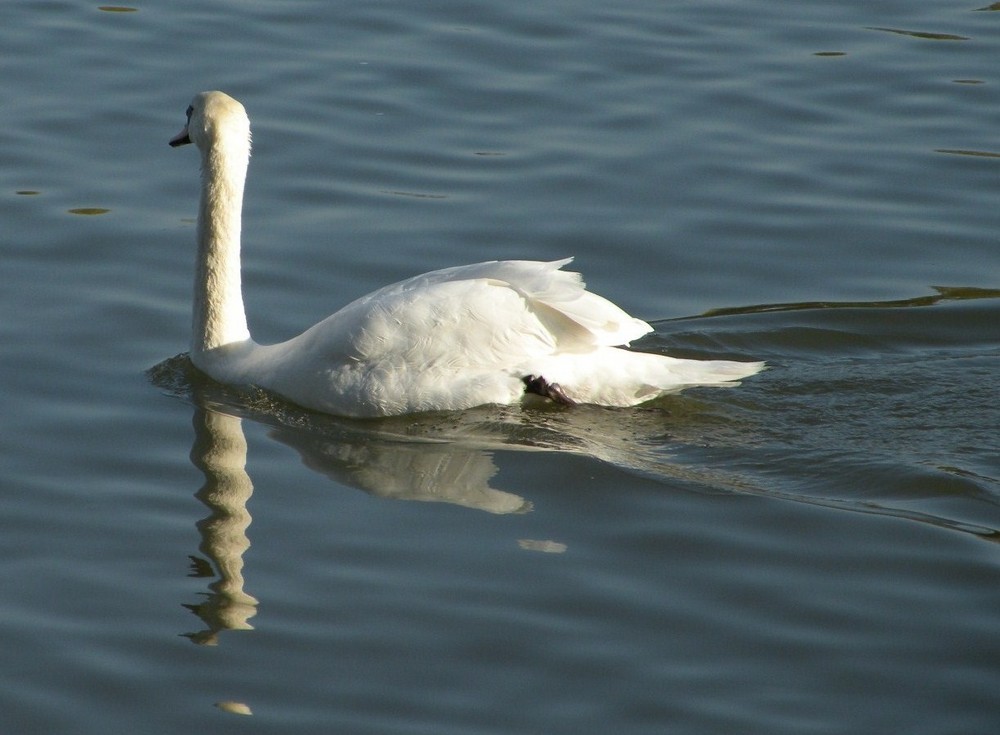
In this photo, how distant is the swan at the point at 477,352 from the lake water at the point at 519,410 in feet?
0.44

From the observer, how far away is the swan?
791cm

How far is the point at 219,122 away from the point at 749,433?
313 centimetres

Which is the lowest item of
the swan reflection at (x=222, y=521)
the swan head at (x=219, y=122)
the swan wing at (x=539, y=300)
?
the swan reflection at (x=222, y=521)

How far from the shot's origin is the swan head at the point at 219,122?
8.63 meters

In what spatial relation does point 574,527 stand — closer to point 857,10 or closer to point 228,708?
point 228,708

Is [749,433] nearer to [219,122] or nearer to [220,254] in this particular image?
[220,254]

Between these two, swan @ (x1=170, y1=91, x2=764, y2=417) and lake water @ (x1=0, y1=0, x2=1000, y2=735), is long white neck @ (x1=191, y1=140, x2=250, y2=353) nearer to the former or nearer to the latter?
lake water @ (x1=0, y1=0, x2=1000, y2=735)

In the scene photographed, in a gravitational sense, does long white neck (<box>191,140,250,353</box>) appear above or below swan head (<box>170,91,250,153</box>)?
below

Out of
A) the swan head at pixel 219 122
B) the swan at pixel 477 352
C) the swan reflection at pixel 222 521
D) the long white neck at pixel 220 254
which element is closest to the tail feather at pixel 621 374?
the swan at pixel 477 352

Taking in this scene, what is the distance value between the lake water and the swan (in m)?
0.13

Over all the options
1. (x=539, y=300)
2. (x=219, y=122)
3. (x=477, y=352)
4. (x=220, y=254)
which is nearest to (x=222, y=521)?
(x=477, y=352)

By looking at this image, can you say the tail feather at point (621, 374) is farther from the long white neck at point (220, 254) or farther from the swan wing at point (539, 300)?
the long white neck at point (220, 254)

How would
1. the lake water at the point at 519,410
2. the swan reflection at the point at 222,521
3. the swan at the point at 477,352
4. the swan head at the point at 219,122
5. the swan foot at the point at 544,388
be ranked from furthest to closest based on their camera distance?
the swan head at the point at 219,122 < the swan foot at the point at 544,388 < the swan at the point at 477,352 < the swan reflection at the point at 222,521 < the lake water at the point at 519,410

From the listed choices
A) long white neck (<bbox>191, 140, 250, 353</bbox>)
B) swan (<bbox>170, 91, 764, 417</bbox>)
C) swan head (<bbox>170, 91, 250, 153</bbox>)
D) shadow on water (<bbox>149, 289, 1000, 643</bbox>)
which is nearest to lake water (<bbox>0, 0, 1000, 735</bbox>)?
shadow on water (<bbox>149, 289, 1000, 643</bbox>)
